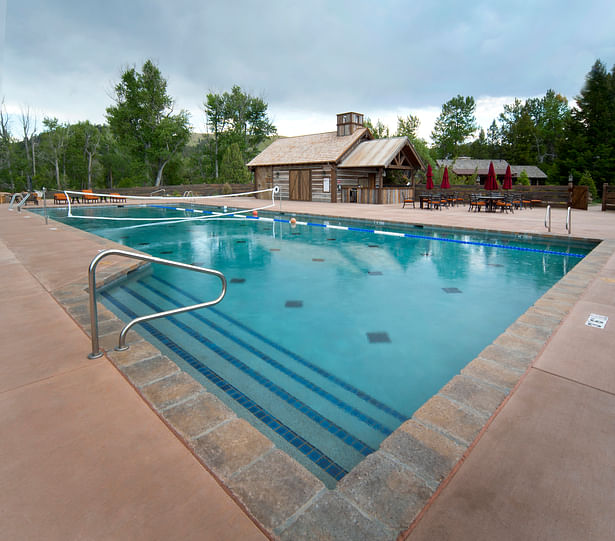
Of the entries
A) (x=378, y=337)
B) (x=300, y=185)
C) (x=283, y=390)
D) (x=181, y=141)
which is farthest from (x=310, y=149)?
(x=283, y=390)

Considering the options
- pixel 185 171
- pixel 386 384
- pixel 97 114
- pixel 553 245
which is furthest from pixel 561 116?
pixel 386 384

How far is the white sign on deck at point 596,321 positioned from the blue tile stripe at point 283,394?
105 inches

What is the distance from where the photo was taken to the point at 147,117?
39531 mm

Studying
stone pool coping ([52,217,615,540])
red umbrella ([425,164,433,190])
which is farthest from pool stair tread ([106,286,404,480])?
red umbrella ([425,164,433,190])

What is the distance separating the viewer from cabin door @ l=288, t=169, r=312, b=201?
83.6 ft

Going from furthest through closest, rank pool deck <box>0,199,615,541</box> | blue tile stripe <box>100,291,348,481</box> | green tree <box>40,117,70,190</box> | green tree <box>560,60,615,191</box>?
green tree <box>40,117,70,190</box> < green tree <box>560,60,615,191</box> < blue tile stripe <box>100,291,348,481</box> < pool deck <box>0,199,615,541</box>

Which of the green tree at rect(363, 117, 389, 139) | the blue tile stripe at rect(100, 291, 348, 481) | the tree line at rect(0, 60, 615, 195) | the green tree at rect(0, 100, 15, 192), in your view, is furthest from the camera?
the green tree at rect(363, 117, 389, 139)

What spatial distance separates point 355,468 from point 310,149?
2660 centimetres

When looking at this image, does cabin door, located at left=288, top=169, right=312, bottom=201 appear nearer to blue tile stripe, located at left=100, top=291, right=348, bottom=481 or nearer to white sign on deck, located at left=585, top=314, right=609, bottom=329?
blue tile stripe, located at left=100, top=291, right=348, bottom=481

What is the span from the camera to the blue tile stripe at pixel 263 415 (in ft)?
7.55

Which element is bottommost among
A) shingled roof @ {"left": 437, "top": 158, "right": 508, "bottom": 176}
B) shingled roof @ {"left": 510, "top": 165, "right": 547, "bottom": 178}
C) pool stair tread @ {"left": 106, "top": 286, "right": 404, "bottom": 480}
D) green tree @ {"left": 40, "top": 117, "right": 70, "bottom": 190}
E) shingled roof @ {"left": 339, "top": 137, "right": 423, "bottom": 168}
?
pool stair tread @ {"left": 106, "top": 286, "right": 404, "bottom": 480}

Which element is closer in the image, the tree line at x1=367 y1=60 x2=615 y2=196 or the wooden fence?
the wooden fence

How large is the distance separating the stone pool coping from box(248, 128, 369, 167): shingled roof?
72.4 feet

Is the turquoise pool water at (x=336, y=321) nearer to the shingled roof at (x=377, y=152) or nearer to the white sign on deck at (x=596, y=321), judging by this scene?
the white sign on deck at (x=596, y=321)
